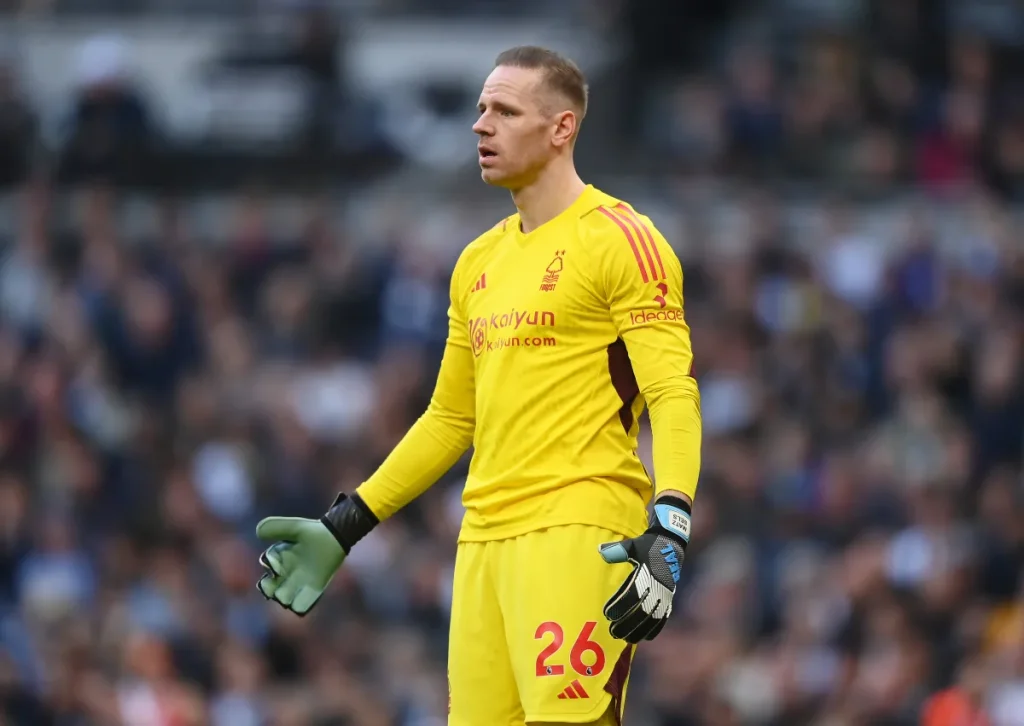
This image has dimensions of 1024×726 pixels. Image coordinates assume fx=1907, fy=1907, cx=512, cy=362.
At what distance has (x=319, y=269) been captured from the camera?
1473cm

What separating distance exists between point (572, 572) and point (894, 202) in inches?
375

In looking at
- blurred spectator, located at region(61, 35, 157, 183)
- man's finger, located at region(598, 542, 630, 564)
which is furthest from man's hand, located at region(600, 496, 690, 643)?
blurred spectator, located at region(61, 35, 157, 183)

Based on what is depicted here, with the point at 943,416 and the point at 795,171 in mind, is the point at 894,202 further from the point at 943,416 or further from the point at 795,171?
the point at 943,416

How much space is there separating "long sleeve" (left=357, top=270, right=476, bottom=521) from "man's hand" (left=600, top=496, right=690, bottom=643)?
1082 mm

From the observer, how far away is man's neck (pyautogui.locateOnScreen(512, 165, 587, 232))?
6.13 meters

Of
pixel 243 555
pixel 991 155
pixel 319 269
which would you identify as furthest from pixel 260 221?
pixel 991 155

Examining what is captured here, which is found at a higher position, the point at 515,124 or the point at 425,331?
the point at 515,124

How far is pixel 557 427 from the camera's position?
5.92 m

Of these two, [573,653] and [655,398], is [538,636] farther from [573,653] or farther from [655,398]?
[655,398]

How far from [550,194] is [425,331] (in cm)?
795

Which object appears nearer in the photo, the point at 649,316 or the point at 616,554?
the point at 616,554

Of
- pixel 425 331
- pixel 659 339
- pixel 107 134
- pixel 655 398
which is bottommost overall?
pixel 425 331

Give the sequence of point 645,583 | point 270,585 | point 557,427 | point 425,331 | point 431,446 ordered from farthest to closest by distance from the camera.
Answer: point 425,331 → point 431,446 → point 270,585 → point 557,427 → point 645,583

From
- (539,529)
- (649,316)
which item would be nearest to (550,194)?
(649,316)
